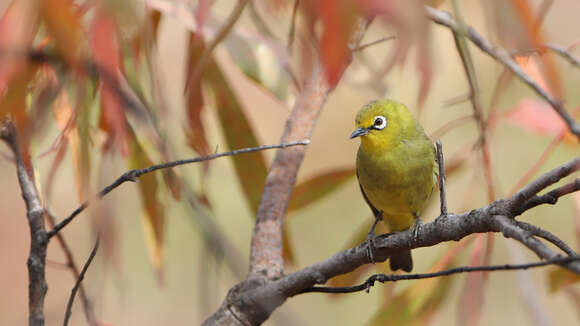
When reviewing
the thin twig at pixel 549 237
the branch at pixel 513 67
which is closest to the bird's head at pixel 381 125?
the branch at pixel 513 67

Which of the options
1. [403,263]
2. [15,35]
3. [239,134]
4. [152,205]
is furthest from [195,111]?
[403,263]

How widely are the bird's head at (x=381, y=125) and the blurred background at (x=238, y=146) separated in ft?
0.65

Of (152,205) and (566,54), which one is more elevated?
(566,54)

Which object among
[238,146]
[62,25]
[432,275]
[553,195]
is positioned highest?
[238,146]

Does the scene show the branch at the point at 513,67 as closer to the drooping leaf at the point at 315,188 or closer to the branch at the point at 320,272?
the branch at the point at 320,272

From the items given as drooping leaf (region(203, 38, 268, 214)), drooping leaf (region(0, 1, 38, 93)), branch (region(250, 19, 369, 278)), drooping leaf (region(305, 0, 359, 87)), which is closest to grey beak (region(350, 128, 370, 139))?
branch (region(250, 19, 369, 278))

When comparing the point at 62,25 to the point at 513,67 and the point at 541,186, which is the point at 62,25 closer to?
the point at 541,186

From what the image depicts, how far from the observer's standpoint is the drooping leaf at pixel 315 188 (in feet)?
8.66

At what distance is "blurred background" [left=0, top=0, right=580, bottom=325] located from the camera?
110 centimetres

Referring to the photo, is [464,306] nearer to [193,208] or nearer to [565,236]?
Result: [193,208]

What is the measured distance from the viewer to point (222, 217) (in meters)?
5.36

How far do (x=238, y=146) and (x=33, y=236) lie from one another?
3.04 feet

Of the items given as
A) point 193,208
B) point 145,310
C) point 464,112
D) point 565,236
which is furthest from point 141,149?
point 464,112

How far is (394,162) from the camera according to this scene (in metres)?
2.93
